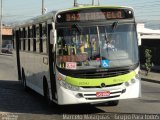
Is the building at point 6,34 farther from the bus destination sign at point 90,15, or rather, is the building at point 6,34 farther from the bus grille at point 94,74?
the bus grille at point 94,74

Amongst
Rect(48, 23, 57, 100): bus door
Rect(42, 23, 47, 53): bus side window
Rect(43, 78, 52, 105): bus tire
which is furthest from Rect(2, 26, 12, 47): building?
Rect(48, 23, 57, 100): bus door

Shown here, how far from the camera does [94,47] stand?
1339 cm

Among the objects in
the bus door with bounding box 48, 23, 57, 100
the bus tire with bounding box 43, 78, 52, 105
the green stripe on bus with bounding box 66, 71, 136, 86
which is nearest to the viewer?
the green stripe on bus with bounding box 66, 71, 136, 86

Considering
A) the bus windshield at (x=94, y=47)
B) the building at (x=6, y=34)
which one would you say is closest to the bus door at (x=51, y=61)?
the bus windshield at (x=94, y=47)

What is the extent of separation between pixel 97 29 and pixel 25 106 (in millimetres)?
3942

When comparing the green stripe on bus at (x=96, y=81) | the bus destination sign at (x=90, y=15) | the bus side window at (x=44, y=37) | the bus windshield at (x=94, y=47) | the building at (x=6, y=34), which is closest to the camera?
the green stripe on bus at (x=96, y=81)

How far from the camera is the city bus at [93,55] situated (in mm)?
13164

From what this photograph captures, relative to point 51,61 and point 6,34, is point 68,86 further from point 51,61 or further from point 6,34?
point 6,34

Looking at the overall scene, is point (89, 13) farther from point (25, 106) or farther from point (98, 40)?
point (25, 106)

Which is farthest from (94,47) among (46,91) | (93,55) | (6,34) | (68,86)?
(6,34)

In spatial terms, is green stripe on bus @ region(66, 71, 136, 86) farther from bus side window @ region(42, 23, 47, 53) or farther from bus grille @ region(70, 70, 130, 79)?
bus side window @ region(42, 23, 47, 53)

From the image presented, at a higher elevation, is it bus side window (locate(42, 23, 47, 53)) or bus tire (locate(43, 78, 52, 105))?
bus side window (locate(42, 23, 47, 53))

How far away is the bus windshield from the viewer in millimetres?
13320

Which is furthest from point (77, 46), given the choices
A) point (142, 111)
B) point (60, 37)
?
point (142, 111)
